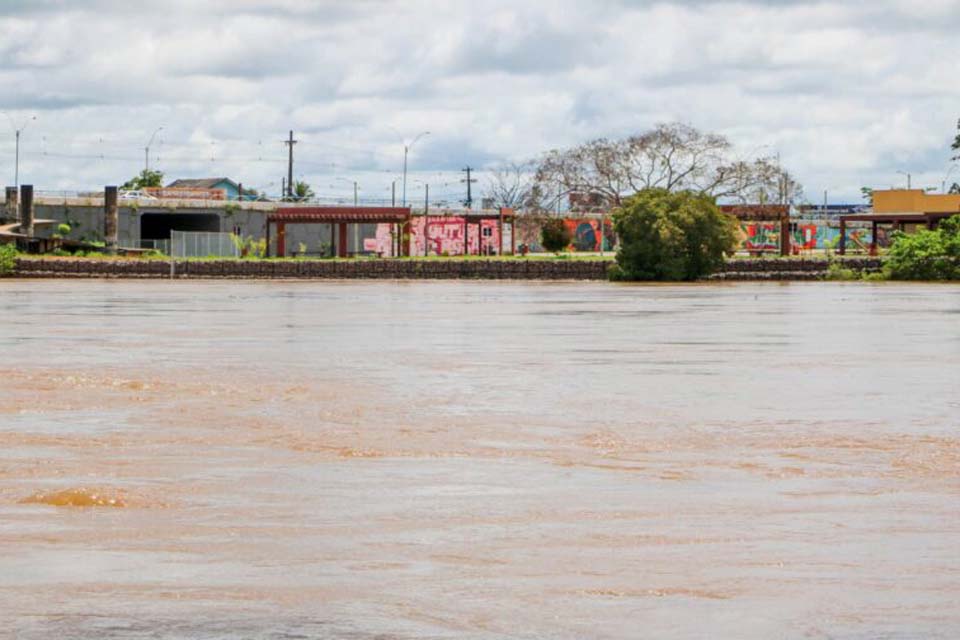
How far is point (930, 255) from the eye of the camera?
88.7 m

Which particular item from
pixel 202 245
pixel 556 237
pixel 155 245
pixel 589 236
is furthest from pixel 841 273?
pixel 589 236

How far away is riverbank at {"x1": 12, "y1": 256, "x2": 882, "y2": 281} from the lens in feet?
307

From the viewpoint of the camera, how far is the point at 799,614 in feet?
28.6

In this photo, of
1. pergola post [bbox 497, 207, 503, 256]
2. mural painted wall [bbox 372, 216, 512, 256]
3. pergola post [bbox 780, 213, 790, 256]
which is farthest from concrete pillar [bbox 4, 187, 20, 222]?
pergola post [bbox 780, 213, 790, 256]

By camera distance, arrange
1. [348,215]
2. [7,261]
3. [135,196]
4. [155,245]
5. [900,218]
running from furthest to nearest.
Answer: [135,196], [155,245], [900,218], [348,215], [7,261]

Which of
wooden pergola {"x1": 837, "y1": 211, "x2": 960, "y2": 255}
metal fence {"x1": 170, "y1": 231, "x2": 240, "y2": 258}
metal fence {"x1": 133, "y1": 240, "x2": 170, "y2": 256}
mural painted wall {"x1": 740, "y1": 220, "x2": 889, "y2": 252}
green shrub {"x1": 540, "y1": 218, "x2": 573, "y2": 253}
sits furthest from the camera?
mural painted wall {"x1": 740, "y1": 220, "x2": 889, "y2": 252}

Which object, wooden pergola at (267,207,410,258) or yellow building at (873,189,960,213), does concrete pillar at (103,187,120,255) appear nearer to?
wooden pergola at (267,207,410,258)

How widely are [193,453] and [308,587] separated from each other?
6.29m

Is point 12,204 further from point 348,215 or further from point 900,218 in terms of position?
point 900,218

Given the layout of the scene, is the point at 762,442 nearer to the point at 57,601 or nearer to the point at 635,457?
the point at 635,457

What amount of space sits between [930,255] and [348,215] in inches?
1570

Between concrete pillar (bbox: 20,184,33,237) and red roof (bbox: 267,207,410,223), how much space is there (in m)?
15.5

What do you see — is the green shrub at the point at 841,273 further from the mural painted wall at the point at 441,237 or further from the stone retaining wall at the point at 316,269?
the mural painted wall at the point at 441,237

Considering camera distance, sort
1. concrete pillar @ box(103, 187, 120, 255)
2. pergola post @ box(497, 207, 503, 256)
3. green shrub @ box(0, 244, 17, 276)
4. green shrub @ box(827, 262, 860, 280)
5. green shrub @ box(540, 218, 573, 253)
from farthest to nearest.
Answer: green shrub @ box(540, 218, 573, 253) < pergola post @ box(497, 207, 503, 256) < concrete pillar @ box(103, 187, 120, 255) < green shrub @ box(0, 244, 17, 276) < green shrub @ box(827, 262, 860, 280)
